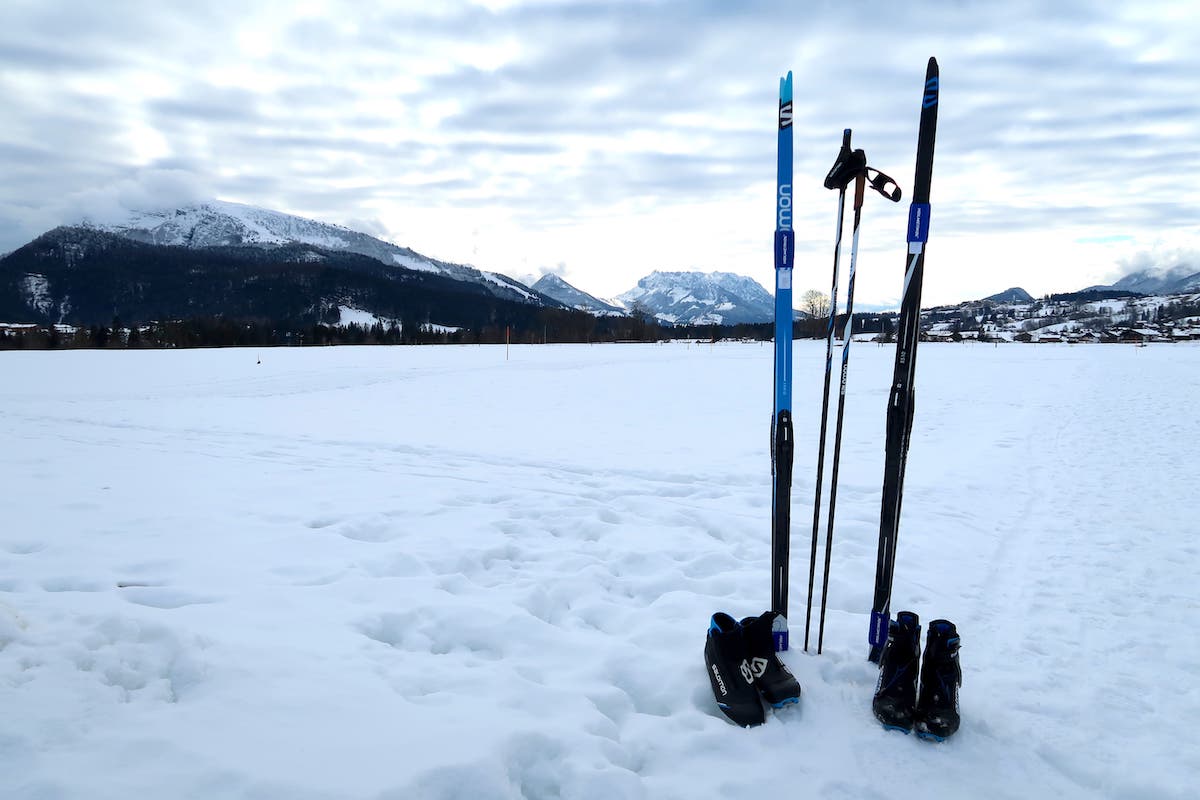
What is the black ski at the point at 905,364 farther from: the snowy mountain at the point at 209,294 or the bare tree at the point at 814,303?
the snowy mountain at the point at 209,294

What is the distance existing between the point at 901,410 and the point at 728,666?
5.44 ft

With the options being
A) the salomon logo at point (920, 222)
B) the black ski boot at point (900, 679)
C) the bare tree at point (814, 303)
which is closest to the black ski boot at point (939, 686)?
the black ski boot at point (900, 679)

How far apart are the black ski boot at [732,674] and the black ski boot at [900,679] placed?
55 centimetres

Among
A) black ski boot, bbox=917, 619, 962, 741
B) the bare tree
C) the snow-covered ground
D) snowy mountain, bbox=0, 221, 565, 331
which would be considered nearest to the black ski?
the snow-covered ground

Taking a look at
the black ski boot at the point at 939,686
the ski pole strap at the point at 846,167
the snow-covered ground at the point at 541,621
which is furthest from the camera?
the ski pole strap at the point at 846,167

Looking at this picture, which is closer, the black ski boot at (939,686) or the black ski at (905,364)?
the black ski boot at (939,686)

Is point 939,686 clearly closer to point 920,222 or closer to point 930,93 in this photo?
point 920,222

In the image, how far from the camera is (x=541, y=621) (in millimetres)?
3744

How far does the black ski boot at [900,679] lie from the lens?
9.22 ft

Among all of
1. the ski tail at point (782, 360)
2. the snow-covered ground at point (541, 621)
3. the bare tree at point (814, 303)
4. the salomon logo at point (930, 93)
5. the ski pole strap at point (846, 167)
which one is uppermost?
the bare tree at point (814, 303)

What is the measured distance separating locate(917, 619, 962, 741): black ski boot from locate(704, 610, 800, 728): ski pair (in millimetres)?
553

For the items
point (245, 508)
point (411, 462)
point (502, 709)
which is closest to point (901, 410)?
point (502, 709)

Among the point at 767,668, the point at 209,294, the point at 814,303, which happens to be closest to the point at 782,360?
the point at 767,668

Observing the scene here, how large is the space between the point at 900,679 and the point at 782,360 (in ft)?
5.52
